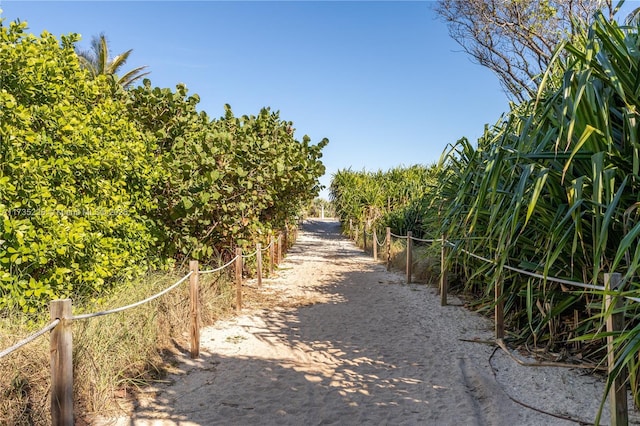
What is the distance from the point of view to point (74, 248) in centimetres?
468

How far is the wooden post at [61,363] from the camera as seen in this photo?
2.50m

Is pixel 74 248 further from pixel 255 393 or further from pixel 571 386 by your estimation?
pixel 571 386

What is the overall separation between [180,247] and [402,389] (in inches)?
177

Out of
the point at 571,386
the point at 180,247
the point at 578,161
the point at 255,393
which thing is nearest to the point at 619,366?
the point at 571,386

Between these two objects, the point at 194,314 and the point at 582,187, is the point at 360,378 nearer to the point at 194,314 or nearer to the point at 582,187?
the point at 194,314

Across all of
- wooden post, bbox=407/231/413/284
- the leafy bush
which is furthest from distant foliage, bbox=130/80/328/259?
wooden post, bbox=407/231/413/284

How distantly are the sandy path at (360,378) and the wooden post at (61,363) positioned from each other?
2.71 ft

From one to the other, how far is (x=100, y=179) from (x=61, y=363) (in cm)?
357

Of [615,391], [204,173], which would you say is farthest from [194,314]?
[615,391]

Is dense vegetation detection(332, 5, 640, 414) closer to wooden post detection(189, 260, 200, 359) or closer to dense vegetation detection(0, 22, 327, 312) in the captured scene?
wooden post detection(189, 260, 200, 359)

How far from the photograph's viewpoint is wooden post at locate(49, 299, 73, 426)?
2500 mm

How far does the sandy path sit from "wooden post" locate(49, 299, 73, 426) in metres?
0.83

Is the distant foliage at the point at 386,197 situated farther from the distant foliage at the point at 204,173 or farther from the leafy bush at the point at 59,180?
the leafy bush at the point at 59,180

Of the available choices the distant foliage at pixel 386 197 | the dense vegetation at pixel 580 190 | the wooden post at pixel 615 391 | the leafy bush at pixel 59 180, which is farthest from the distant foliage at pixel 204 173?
the distant foliage at pixel 386 197
